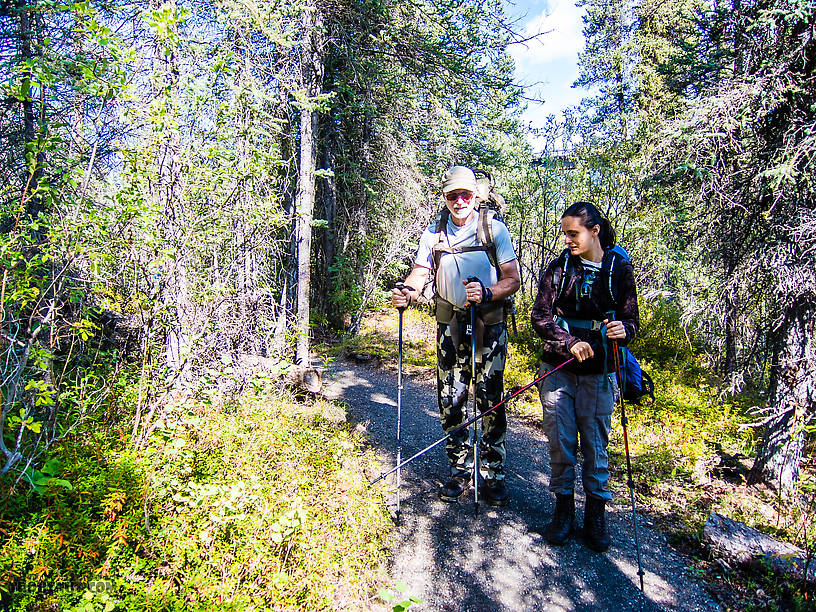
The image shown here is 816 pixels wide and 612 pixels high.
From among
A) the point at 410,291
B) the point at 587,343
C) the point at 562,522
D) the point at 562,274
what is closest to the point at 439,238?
the point at 410,291

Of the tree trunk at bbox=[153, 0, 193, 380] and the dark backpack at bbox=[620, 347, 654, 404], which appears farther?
the dark backpack at bbox=[620, 347, 654, 404]

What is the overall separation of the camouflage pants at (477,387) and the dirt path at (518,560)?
462mm

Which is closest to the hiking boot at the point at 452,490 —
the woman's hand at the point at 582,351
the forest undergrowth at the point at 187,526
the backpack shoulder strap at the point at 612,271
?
the forest undergrowth at the point at 187,526

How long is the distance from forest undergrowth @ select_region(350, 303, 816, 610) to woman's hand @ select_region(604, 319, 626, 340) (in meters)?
1.85

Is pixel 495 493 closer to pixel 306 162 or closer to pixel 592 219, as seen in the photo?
pixel 592 219

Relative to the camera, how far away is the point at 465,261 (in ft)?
13.6

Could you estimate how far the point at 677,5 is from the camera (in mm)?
16750

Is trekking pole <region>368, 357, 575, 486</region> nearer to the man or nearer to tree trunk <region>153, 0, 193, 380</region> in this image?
the man

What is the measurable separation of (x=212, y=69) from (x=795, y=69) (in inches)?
231

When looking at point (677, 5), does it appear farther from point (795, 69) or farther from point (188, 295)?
→ point (188, 295)

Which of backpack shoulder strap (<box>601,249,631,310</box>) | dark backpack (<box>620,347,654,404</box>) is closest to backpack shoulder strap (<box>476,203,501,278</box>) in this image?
backpack shoulder strap (<box>601,249,631,310</box>)

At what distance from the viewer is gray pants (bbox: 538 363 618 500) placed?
144 inches

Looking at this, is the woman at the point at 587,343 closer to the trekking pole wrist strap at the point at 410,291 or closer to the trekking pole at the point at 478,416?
the trekking pole at the point at 478,416

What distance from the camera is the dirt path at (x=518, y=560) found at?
3215mm
